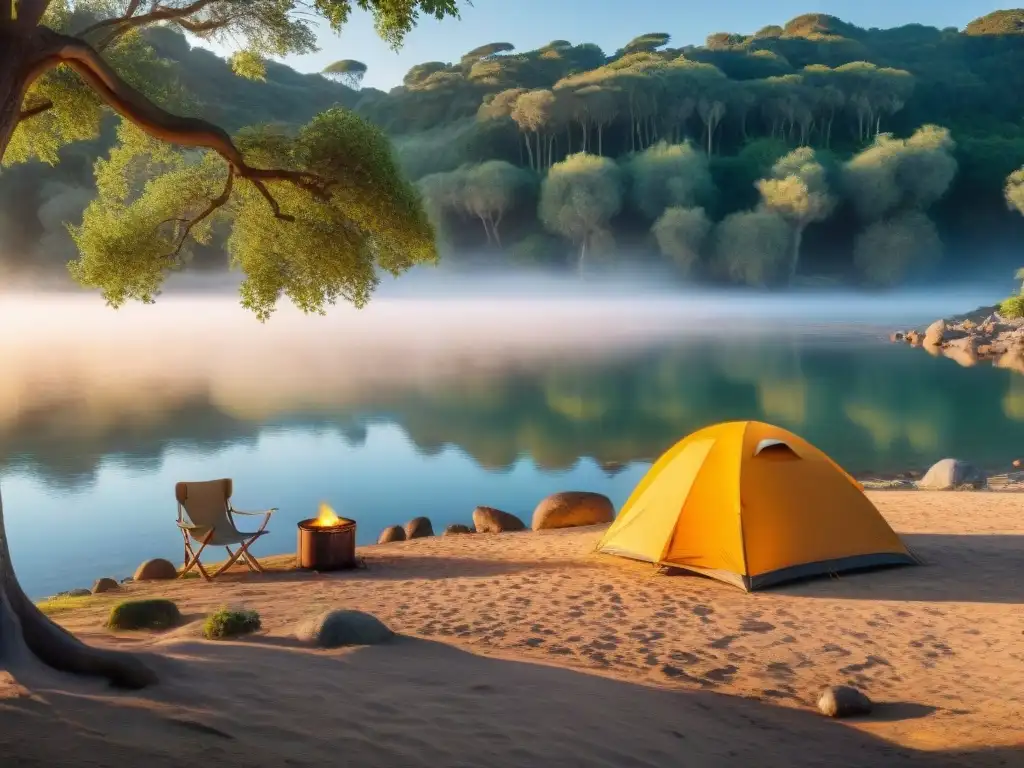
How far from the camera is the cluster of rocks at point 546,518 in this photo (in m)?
11.6

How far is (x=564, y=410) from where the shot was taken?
25125 mm

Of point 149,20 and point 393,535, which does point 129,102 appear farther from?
point 393,535

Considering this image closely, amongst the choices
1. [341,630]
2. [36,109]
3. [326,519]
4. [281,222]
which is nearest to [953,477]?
[326,519]

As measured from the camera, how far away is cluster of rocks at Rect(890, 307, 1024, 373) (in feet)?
115

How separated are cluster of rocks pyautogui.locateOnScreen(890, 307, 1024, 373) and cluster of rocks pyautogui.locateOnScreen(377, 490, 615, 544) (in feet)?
82.1

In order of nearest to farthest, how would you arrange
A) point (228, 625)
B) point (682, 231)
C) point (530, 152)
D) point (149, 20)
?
point (228, 625)
point (149, 20)
point (682, 231)
point (530, 152)

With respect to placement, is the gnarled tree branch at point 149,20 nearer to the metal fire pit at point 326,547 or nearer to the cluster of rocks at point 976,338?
the metal fire pit at point 326,547

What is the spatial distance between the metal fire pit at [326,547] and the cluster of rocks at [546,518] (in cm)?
246

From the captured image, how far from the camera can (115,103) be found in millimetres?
5930

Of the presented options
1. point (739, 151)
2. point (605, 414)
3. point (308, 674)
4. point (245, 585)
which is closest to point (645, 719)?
point (308, 674)

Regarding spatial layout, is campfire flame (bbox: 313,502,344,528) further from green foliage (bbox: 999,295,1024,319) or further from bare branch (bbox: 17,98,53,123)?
green foliage (bbox: 999,295,1024,319)

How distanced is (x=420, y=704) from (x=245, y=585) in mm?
4311

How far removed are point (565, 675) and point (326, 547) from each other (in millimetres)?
4185

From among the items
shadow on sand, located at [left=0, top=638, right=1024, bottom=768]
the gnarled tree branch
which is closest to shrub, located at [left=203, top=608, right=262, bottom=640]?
shadow on sand, located at [left=0, top=638, right=1024, bottom=768]
